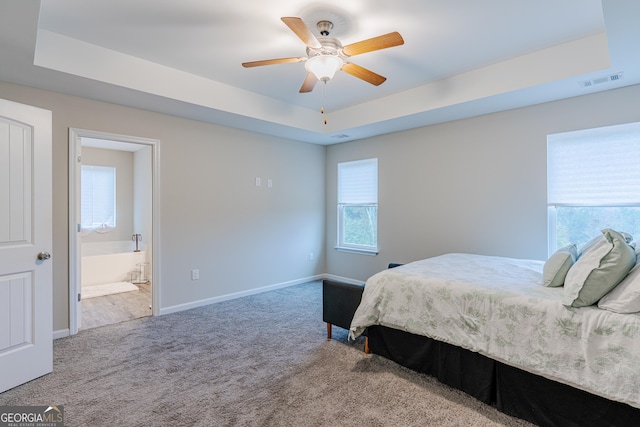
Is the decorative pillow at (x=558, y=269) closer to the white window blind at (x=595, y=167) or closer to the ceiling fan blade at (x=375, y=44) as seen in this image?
the white window blind at (x=595, y=167)

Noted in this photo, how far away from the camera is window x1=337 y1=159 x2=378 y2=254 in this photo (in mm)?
5082

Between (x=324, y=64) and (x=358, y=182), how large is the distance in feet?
9.77

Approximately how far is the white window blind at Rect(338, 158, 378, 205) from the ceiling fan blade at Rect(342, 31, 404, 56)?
2802mm

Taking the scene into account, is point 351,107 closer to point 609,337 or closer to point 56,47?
point 56,47

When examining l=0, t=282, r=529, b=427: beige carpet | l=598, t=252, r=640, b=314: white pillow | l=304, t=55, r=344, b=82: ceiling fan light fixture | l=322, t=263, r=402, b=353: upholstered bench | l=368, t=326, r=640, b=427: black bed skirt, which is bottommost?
l=0, t=282, r=529, b=427: beige carpet

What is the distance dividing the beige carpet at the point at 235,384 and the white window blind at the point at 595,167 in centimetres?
238

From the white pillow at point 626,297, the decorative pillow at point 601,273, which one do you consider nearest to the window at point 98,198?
the decorative pillow at point 601,273

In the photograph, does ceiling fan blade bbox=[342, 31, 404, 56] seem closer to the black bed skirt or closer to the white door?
the black bed skirt

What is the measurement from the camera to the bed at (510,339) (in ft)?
5.33

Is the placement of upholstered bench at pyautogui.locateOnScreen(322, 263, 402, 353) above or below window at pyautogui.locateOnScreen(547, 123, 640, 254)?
below

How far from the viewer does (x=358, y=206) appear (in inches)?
209

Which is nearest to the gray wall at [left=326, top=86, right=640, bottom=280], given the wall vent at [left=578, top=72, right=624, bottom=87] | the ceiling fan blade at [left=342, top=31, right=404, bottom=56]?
the wall vent at [left=578, top=72, right=624, bottom=87]

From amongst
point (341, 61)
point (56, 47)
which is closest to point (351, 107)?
point (341, 61)

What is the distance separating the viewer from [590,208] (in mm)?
3189
